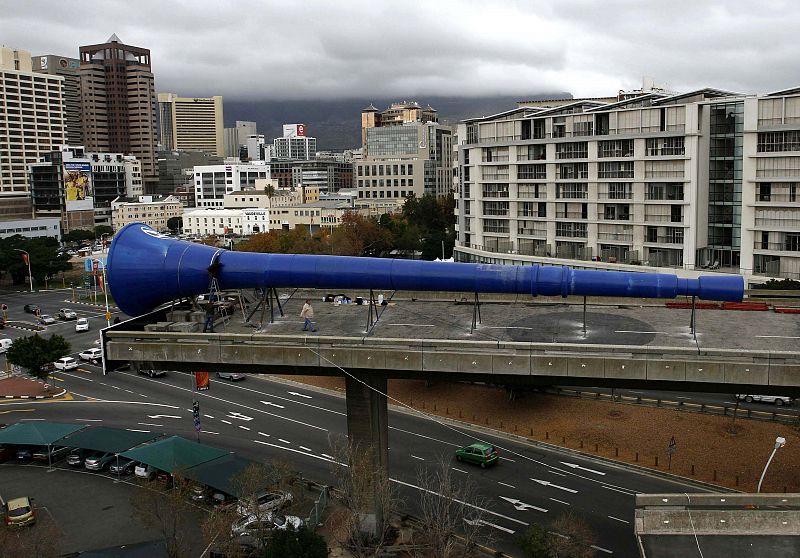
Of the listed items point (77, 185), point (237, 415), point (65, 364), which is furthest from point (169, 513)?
point (77, 185)

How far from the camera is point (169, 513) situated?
Answer: 37.0m

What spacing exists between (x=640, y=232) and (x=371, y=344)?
2253 inches

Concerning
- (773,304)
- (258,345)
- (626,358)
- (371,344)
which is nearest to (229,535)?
(258,345)

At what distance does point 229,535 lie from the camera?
34594 millimetres

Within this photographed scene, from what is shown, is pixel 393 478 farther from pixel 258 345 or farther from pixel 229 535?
pixel 258 345

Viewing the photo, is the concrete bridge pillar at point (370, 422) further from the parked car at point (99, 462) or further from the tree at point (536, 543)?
the parked car at point (99, 462)

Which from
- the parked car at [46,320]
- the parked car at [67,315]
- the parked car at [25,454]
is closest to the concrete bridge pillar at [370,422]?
the parked car at [25,454]

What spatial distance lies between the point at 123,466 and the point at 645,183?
196 feet

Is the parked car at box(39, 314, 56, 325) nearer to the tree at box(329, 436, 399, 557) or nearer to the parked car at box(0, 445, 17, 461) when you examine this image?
the parked car at box(0, 445, 17, 461)

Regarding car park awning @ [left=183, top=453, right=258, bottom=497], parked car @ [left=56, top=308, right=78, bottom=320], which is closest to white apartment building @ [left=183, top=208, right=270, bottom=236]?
parked car @ [left=56, top=308, right=78, bottom=320]

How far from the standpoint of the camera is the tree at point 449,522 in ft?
111

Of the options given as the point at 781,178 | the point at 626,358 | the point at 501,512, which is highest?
the point at 781,178

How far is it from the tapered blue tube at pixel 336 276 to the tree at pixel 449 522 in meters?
9.56

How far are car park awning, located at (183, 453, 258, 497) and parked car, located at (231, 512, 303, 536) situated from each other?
3.26 metres
